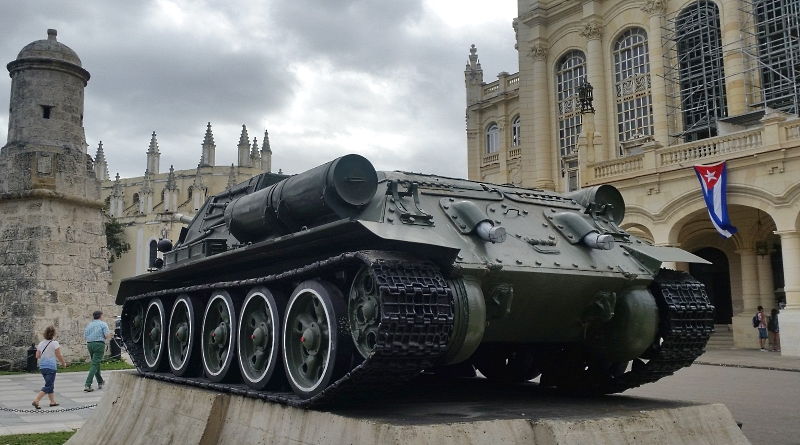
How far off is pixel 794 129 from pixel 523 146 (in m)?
15.8

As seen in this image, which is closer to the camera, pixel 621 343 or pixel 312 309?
pixel 312 309

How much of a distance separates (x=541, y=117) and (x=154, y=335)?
92.3 ft

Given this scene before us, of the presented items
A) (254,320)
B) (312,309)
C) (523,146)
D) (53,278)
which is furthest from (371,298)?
(523,146)

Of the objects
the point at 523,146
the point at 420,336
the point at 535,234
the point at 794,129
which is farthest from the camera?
the point at 523,146

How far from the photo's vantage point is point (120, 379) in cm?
898

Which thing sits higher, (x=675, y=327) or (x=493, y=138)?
(x=493, y=138)

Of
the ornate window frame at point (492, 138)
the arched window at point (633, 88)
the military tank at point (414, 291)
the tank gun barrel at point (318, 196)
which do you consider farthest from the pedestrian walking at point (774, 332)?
the ornate window frame at point (492, 138)

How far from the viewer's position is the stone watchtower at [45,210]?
17438 millimetres

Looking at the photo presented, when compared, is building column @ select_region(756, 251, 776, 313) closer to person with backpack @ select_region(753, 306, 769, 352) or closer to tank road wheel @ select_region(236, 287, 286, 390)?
person with backpack @ select_region(753, 306, 769, 352)

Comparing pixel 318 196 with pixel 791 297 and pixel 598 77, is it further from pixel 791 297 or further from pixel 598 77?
pixel 598 77

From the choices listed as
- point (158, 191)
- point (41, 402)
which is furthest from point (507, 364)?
point (158, 191)

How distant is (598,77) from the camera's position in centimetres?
3234


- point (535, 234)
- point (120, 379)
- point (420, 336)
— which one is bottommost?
point (120, 379)

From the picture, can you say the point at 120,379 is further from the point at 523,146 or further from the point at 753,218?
the point at 523,146
